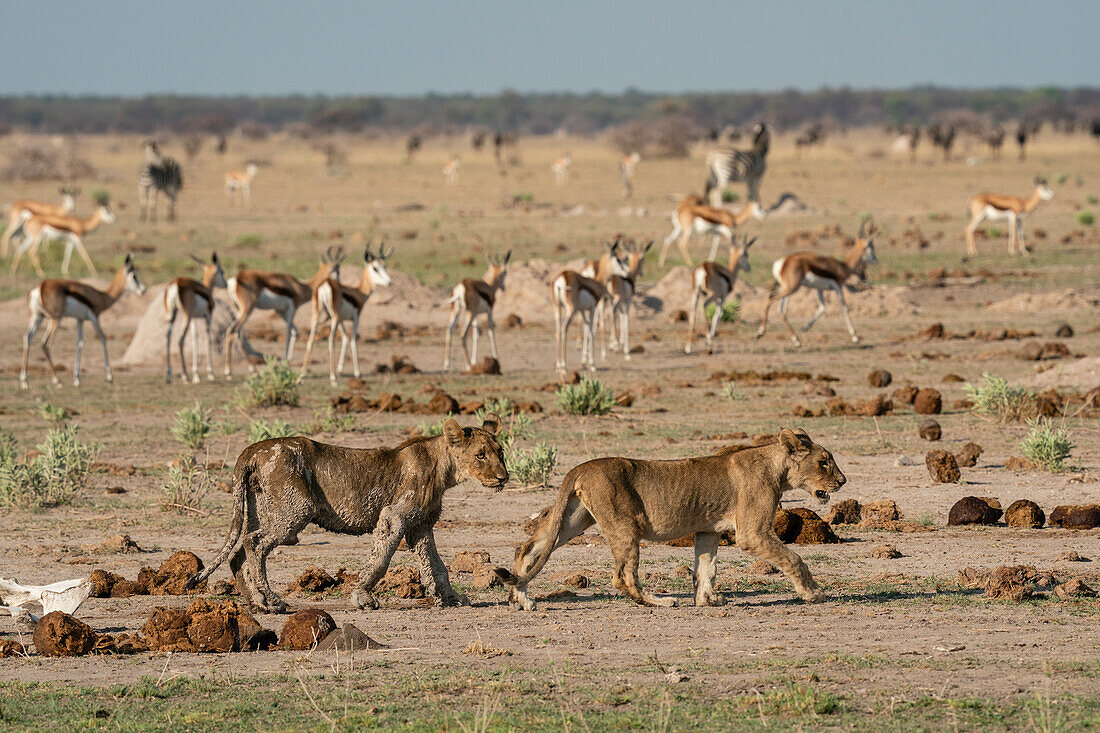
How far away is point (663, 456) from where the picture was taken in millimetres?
13492

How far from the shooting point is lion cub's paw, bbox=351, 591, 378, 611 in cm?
789

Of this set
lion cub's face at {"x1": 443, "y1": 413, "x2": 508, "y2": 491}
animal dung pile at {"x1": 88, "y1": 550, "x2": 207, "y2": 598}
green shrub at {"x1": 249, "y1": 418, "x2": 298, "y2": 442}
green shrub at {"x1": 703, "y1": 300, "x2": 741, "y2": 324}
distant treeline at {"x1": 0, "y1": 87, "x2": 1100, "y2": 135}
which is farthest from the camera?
distant treeline at {"x1": 0, "y1": 87, "x2": 1100, "y2": 135}

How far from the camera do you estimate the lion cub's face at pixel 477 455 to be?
7.94 metres

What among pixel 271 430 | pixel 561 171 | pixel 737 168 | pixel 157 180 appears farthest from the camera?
pixel 561 171

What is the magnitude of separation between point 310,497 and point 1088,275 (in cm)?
2689

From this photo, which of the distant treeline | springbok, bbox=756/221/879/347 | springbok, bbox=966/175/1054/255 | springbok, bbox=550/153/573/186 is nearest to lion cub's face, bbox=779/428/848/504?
springbok, bbox=756/221/879/347

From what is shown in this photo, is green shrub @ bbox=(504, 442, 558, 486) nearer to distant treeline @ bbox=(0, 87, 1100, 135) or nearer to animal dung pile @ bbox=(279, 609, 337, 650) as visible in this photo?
animal dung pile @ bbox=(279, 609, 337, 650)

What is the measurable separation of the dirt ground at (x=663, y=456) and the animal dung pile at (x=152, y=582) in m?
0.18

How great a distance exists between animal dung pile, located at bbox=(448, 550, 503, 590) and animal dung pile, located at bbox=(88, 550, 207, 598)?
157 cm

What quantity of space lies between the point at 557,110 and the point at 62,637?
530 ft

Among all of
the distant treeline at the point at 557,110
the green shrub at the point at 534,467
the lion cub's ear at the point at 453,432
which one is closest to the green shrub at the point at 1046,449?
the green shrub at the point at 534,467

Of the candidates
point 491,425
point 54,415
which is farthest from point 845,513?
point 54,415

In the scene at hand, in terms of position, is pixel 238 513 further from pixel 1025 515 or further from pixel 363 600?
pixel 1025 515

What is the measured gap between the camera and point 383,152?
8525cm
